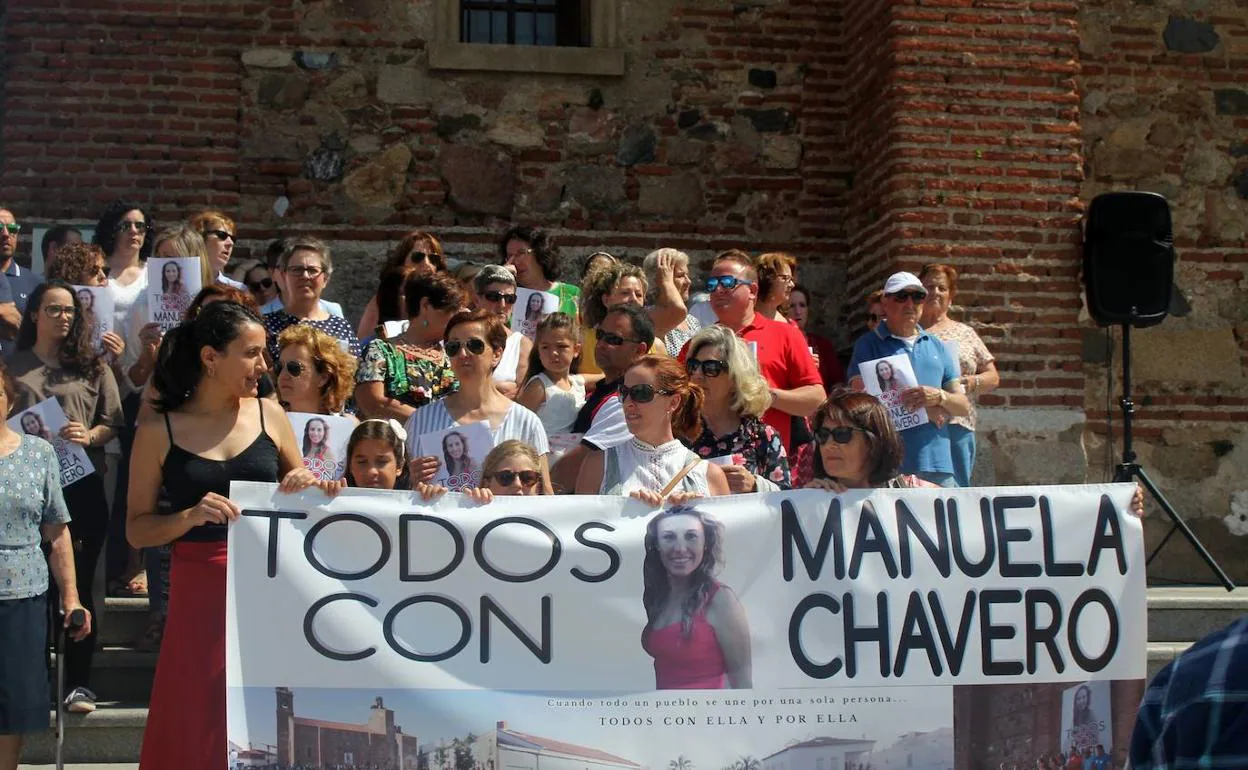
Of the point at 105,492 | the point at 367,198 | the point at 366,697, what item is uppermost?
the point at 367,198

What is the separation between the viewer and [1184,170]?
34.4ft

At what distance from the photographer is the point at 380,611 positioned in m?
4.96

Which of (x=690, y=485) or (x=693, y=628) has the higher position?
(x=690, y=485)

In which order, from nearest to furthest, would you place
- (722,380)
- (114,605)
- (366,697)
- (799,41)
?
(366,697)
(722,380)
(114,605)
(799,41)

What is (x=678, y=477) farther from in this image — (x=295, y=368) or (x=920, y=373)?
(x=920, y=373)

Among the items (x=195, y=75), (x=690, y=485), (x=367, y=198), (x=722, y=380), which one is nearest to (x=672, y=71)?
(x=367, y=198)

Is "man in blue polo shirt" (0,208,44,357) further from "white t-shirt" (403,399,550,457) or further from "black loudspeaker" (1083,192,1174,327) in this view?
"black loudspeaker" (1083,192,1174,327)

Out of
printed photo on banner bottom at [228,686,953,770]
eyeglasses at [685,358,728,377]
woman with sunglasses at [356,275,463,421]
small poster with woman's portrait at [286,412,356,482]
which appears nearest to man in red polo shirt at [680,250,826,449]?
eyeglasses at [685,358,728,377]

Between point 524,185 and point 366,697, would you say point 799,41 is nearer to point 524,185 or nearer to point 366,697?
point 524,185

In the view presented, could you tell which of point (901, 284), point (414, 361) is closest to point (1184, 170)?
point (901, 284)

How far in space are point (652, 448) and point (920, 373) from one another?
2.14m

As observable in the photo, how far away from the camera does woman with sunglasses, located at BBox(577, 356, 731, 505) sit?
17.9 feet

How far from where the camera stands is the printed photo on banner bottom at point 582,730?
478 centimetres

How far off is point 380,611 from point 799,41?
Answer: 250 inches
